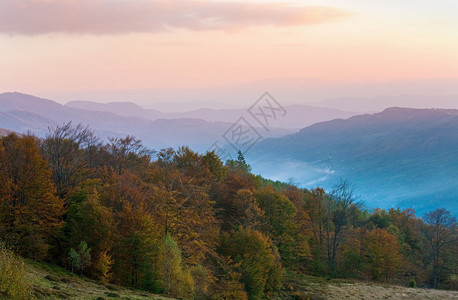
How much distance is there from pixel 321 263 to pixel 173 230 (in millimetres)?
37938

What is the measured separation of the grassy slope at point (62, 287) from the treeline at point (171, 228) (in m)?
2.30

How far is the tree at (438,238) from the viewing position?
7950 centimetres

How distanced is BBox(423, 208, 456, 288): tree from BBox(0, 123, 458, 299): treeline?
327mm

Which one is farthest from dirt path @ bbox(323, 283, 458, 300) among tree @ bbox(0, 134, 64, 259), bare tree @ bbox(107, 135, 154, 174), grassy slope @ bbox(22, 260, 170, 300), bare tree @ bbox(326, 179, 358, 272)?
bare tree @ bbox(107, 135, 154, 174)

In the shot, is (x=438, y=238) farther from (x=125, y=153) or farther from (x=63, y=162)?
(x=63, y=162)

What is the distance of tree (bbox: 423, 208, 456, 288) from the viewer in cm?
7950

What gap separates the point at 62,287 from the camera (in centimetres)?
2906

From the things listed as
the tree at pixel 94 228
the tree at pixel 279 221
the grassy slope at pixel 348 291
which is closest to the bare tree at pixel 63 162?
the tree at pixel 94 228

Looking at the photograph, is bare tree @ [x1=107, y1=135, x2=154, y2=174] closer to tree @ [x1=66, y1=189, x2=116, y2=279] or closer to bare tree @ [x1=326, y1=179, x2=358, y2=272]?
tree @ [x1=66, y1=189, x2=116, y2=279]

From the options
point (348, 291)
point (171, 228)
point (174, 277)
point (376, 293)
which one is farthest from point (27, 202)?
point (376, 293)

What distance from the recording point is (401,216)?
11362cm

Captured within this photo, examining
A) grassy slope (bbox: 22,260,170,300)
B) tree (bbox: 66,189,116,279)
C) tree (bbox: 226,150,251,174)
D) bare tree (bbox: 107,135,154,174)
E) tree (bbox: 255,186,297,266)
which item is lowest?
grassy slope (bbox: 22,260,170,300)

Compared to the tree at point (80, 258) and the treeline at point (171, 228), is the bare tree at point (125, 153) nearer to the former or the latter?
the treeline at point (171, 228)

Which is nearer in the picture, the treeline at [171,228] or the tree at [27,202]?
the tree at [27,202]
